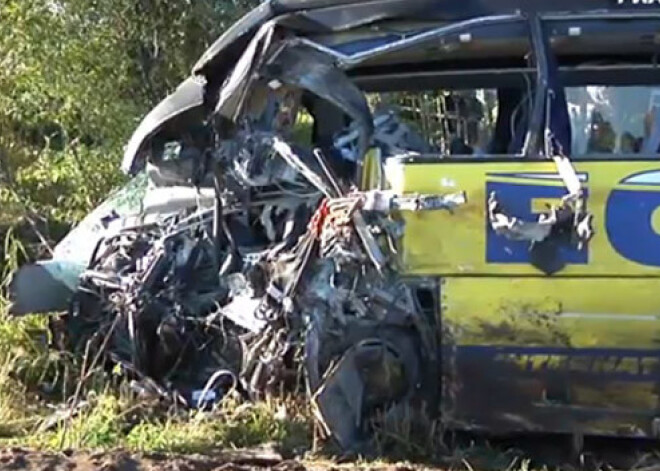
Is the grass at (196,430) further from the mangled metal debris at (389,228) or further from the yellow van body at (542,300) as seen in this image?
the yellow van body at (542,300)

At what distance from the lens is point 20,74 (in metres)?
9.66

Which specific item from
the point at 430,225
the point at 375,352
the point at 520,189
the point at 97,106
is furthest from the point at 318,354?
the point at 97,106

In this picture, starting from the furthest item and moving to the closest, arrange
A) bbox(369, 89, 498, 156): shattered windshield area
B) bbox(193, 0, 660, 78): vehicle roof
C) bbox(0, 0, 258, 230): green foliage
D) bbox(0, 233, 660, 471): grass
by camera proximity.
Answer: bbox(0, 0, 258, 230): green foliage, bbox(369, 89, 498, 156): shattered windshield area, bbox(193, 0, 660, 78): vehicle roof, bbox(0, 233, 660, 471): grass

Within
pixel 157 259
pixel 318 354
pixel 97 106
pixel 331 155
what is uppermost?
pixel 97 106

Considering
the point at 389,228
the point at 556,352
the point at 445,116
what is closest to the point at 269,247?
the point at 389,228

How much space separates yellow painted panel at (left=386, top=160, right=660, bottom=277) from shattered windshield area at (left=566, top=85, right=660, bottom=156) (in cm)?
34

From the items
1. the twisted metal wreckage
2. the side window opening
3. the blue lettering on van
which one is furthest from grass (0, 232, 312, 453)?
the blue lettering on van

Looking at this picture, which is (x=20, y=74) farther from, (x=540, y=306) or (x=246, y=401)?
(x=540, y=306)

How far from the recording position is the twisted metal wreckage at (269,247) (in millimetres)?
4906

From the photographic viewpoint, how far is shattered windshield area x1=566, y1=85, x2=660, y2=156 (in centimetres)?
491

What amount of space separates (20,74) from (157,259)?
449 centimetres

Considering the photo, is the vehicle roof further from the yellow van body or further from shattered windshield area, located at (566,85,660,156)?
the yellow van body

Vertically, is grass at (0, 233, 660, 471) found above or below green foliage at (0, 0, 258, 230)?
below

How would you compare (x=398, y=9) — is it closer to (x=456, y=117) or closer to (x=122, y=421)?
(x=456, y=117)
